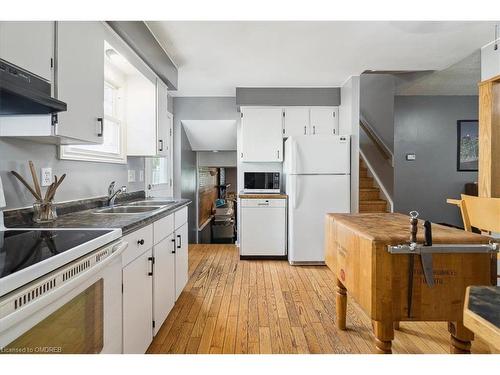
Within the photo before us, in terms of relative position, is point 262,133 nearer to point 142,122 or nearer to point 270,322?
point 142,122

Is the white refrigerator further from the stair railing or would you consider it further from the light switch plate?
the light switch plate

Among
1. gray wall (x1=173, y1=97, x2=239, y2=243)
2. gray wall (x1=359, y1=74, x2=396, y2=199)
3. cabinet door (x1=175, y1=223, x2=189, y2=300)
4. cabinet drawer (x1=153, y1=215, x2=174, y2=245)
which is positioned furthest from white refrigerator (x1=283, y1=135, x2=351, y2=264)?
cabinet drawer (x1=153, y1=215, x2=174, y2=245)

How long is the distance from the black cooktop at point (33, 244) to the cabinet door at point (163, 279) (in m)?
0.72

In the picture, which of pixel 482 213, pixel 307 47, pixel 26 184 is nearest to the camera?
pixel 26 184

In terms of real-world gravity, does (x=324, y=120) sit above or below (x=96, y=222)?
above

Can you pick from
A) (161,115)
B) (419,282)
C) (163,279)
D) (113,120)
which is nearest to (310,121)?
(161,115)

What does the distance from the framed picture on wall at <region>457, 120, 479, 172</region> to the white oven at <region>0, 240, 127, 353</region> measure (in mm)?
6513

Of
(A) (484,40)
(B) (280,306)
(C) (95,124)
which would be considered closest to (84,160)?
(C) (95,124)

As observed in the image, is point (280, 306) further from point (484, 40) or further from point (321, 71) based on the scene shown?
point (484, 40)

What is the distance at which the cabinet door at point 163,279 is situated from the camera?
2.00m

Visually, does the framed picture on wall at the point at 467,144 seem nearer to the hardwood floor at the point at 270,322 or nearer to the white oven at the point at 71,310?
the hardwood floor at the point at 270,322

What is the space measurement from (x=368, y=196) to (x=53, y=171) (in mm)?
4504

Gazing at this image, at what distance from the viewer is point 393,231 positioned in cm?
157

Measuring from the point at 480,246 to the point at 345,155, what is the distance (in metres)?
2.57
